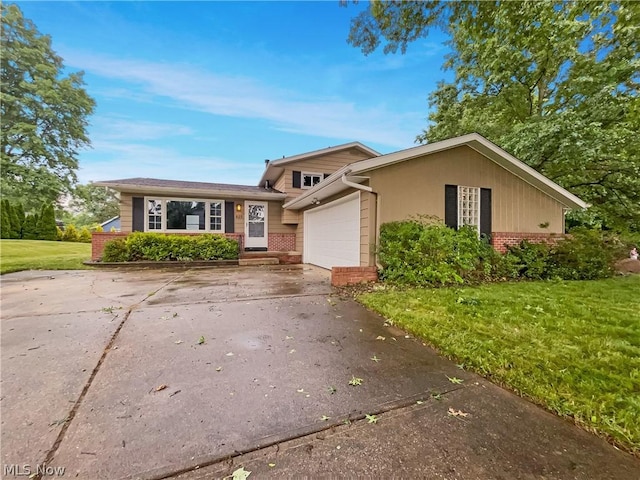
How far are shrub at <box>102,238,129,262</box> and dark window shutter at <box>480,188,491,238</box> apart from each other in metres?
11.9

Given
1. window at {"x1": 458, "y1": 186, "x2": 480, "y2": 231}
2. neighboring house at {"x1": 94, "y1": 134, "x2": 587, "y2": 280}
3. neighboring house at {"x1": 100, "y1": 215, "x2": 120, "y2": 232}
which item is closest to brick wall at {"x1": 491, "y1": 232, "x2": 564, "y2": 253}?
neighboring house at {"x1": 94, "y1": 134, "x2": 587, "y2": 280}

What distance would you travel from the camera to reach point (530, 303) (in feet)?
15.4

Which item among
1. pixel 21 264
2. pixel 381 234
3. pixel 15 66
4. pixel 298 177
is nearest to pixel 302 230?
pixel 298 177

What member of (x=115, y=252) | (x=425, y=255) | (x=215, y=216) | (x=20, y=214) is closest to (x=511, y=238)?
(x=425, y=255)

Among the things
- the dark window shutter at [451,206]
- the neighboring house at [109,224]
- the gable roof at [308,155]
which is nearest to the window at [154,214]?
the gable roof at [308,155]

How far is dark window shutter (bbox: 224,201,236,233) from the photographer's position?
40.6 ft

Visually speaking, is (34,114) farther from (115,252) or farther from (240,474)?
(240,474)

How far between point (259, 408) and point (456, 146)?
7.90 metres

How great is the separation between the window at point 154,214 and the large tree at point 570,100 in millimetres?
11700

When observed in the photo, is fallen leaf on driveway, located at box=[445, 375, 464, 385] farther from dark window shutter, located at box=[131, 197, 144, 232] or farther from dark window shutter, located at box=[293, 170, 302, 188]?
dark window shutter, located at box=[131, 197, 144, 232]

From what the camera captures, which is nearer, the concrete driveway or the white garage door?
the concrete driveway

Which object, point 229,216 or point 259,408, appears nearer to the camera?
point 259,408

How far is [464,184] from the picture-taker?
305 inches

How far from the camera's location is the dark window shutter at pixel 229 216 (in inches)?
488
